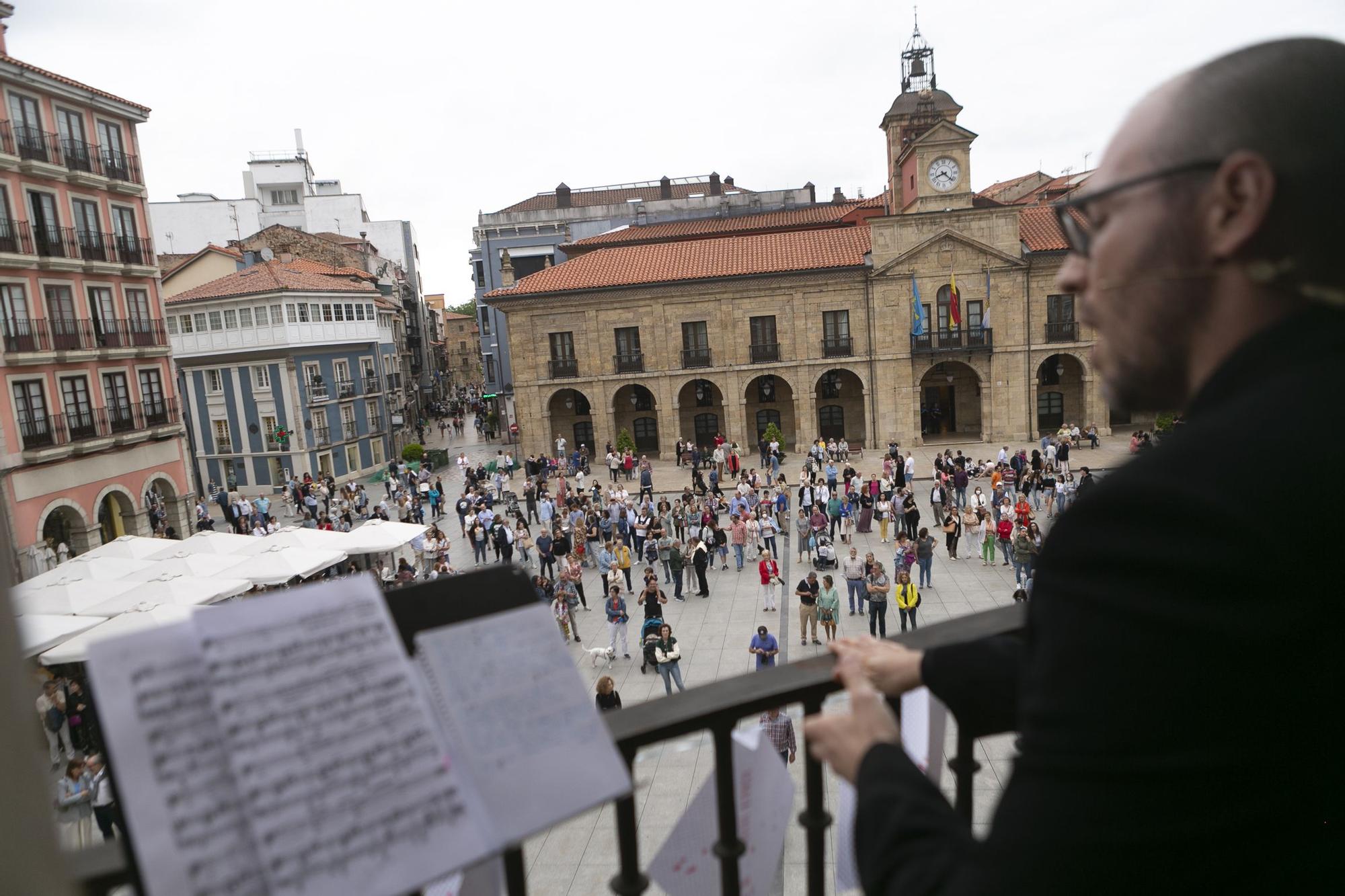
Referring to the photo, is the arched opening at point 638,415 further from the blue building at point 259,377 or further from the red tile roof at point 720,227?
the blue building at point 259,377

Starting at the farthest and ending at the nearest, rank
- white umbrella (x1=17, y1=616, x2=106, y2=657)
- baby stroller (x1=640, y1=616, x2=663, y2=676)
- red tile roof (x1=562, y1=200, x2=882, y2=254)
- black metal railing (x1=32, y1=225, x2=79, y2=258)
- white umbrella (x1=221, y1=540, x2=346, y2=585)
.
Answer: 1. red tile roof (x1=562, y1=200, x2=882, y2=254)
2. black metal railing (x1=32, y1=225, x2=79, y2=258)
3. white umbrella (x1=221, y1=540, x2=346, y2=585)
4. baby stroller (x1=640, y1=616, x2=663, y2=676)
5. white umbrella (x1=17, y1=616, x2=106, y2=657)

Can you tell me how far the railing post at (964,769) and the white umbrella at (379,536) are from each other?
1570 centimetres

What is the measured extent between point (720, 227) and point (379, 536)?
3845 cm

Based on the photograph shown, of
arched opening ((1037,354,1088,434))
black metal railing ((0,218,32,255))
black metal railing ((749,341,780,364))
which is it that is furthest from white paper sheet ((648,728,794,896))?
arched opening ((1037,354,1088,434))

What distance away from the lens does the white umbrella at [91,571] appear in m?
14.2

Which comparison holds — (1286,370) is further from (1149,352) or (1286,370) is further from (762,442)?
(762,442)

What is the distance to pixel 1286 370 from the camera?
1.07 meters

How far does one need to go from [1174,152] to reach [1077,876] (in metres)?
0.99

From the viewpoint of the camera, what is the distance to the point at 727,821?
176 centimetres

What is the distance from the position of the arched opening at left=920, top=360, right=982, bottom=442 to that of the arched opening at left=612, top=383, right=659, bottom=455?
43.0ft

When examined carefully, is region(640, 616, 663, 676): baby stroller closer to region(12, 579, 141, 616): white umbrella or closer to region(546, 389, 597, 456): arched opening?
region(12, 579, 141, 616): white umbrella

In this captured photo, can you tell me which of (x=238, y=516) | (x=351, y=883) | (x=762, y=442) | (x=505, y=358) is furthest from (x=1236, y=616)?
(x=505, y=358)

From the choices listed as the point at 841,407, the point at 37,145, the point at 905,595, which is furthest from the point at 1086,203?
the point at 841,407

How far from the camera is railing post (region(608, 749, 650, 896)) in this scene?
166 centimetres
